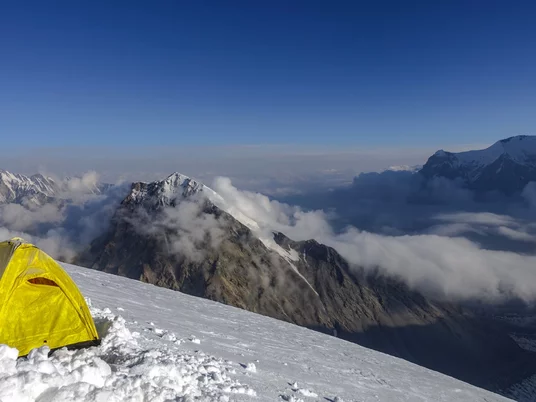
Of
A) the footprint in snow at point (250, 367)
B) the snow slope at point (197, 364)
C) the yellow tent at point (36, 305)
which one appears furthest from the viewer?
the footprint in snow at point (250, 367)

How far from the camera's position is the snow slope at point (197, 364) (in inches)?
305

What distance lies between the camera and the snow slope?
25.4ft

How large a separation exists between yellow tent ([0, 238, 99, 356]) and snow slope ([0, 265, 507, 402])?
0.62 meters

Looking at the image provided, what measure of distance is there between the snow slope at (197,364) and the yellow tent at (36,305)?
623mm

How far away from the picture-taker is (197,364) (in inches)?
454

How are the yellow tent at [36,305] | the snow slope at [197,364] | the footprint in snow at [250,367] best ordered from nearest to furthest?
1. the snow slope at [197,364]
2. the yellow tent at [36,305]
3. the footprint in snow at [250,367]

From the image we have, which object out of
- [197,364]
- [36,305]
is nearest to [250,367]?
[197,364]

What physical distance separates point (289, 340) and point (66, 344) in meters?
13.4

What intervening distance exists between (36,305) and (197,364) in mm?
4831

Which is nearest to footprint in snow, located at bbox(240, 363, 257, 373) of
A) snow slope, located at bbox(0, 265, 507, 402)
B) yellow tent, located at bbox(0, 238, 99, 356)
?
snow slope, located at bbox(0, 265, 507, 402)

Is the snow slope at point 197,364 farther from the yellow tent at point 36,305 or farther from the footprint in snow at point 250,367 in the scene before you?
the yellow tent at point 36,305

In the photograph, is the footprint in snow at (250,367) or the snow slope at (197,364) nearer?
the snow slope at (197,364)

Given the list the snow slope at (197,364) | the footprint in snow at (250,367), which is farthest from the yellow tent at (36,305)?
the footprint in snow at (250,367)

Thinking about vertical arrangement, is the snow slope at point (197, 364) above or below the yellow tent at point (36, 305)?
below
